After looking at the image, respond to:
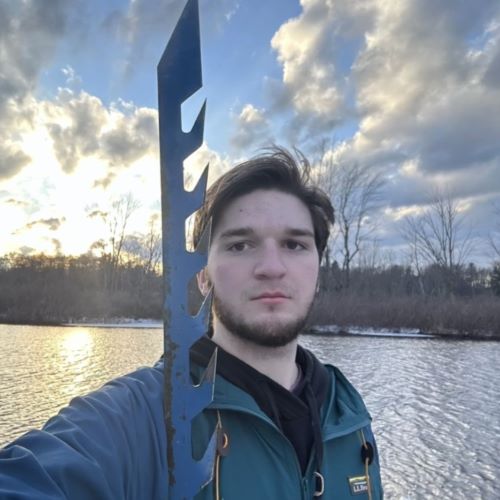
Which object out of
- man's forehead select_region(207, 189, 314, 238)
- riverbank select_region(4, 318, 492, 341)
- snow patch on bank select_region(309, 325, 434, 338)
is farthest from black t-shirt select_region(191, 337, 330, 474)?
snow patch on bank select_region(309, 325, 434, 338)

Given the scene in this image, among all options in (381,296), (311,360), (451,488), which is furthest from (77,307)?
(311,360)

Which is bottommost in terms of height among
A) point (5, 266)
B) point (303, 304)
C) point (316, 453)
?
point (316, 453)

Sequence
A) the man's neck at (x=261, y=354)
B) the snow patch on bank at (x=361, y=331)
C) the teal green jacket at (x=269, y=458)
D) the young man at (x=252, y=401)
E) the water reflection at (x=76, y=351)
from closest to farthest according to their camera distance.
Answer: the young man at (x=252, y=401) → the teal green jacket at (x=269, y=458) → the man's neck at (x=261, y=354) → the water reflection at (x=76, y=351) → the snow patch on bank at (x=361, y=331)

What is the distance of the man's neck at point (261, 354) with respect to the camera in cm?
159

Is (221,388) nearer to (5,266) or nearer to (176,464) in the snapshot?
(176,464)

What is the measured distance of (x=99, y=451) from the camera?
98 centimetres

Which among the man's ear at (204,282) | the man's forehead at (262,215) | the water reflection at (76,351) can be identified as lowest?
the water reflection at (76,351)

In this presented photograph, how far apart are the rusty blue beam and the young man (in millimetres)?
287

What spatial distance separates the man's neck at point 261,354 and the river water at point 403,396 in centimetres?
439

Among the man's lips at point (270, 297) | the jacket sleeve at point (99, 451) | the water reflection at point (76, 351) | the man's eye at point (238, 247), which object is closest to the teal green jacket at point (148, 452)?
the jacket sleeve at point (99, 451)

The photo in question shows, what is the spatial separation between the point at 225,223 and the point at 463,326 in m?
25.2

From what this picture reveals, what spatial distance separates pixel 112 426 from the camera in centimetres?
108

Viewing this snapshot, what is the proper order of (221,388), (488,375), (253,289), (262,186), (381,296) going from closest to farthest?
(221,388)
(253,289)
(262,186)
(488,375)
(381,296)

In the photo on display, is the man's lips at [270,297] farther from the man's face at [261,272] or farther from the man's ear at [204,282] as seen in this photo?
the man's ear at [204,282]
